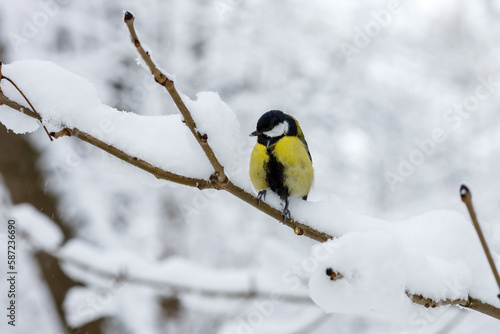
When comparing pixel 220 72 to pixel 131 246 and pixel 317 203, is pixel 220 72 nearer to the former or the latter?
pixel 131 246

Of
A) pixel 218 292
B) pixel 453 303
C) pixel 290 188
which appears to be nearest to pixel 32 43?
pixel 218 292

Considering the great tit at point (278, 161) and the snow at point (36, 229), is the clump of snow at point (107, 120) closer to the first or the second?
the great tit at point (278, 161)

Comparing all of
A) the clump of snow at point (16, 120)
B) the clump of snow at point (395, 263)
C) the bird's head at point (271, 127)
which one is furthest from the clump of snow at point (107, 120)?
the bird's head at point (271, 127)

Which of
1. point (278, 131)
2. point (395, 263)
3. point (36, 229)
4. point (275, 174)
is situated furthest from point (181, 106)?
point (36, 229)

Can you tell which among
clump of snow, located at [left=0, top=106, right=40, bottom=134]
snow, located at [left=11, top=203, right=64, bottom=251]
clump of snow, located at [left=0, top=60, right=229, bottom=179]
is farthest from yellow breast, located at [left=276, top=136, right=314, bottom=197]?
snow, located at [left=11, top=203, right=64, bottom=251]

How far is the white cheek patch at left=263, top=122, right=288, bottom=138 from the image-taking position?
2.27 metres

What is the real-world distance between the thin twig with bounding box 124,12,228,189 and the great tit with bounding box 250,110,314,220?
2.33 feet

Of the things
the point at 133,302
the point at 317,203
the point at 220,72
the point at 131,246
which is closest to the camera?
the point at 317,203

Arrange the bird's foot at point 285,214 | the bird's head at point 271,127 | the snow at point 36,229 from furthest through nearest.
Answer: the snow at point 36,229 < the bird's head at point 271,127 < the bird's foot at point 285,214

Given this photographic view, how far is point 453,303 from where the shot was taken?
118cm

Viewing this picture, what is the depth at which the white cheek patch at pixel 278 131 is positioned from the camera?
2.27 metres

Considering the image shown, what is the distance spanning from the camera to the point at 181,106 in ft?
3.97

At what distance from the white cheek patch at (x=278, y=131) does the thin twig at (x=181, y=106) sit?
915 mm

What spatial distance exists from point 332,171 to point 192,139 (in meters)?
4.91
